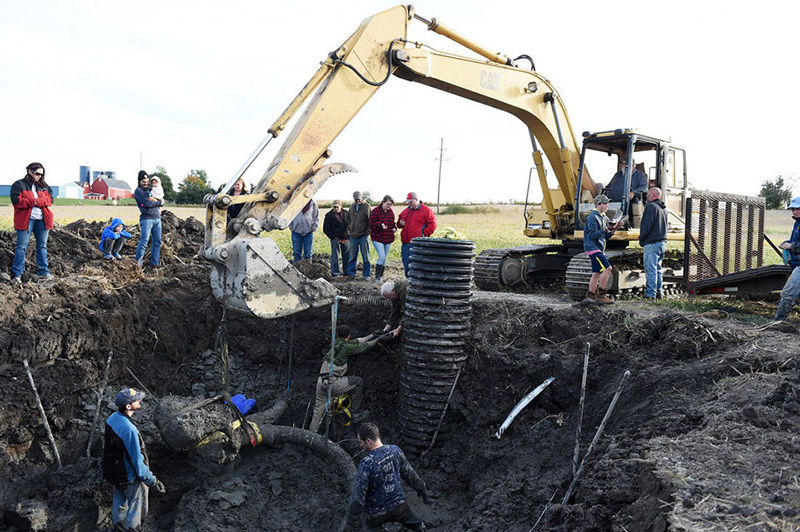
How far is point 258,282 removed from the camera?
5.63 metres

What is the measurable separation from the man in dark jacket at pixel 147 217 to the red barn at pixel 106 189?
73.9m

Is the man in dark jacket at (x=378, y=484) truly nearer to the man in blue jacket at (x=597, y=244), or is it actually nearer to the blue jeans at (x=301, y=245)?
the man in blue jacket at (x=597, y=244)

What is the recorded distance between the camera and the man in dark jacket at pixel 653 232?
8.09 metres

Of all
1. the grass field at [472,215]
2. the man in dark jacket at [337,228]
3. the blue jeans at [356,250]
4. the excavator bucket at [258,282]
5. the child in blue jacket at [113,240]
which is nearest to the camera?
the excavator bucket at [258,282]

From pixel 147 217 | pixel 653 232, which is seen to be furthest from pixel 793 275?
pixel 147 217

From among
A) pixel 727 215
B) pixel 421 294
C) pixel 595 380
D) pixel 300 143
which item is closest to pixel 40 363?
pixel 300 143

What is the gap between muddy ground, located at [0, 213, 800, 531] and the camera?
3652 millimetres

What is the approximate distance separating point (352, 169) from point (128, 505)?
3950 millimetres

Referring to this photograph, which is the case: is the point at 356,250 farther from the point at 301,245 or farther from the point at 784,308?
the point at 784,308

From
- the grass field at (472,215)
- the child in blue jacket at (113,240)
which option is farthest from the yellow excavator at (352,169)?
the grass field at (472,215)

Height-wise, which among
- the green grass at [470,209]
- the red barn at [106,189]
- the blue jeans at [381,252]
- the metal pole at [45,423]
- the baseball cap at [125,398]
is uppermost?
the red barn at [106,189]

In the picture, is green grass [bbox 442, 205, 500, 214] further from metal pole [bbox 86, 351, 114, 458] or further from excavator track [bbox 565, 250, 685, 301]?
metal pole [bbox 86, 351, 114, 458]

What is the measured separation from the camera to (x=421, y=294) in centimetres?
677

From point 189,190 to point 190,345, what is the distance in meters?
46.6
